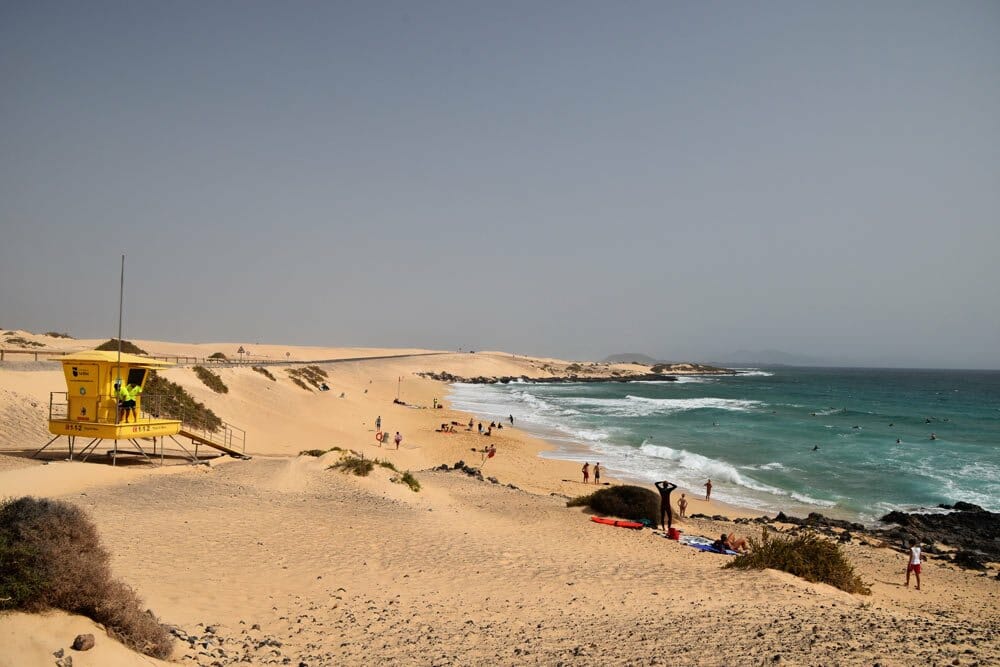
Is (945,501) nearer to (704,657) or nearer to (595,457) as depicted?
(595,457)

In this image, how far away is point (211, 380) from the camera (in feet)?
113

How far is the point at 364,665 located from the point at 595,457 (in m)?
28.7

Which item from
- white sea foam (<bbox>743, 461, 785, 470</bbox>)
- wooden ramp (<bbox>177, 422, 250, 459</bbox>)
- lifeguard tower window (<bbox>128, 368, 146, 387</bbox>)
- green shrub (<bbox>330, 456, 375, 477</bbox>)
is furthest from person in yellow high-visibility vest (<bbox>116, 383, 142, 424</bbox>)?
white sea foam (<bbox>743, 461, 785, 470</bbox>)

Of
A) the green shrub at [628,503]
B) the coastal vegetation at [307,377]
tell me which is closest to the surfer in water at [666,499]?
the green shrub at [628,503]

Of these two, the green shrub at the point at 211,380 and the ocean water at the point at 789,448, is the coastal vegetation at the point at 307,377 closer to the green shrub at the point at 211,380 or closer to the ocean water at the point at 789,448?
the green shrub at the point at 211,380

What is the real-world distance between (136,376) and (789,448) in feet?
125

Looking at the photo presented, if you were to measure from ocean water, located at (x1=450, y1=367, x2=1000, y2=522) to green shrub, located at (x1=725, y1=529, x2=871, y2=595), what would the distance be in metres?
12.4

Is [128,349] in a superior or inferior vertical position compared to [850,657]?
superior

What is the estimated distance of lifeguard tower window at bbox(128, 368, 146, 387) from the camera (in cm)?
1775

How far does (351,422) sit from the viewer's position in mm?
39656

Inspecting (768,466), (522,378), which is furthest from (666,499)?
(522,378)

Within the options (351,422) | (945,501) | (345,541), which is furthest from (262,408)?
(945,501)

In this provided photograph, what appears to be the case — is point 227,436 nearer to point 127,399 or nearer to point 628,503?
point 127,399

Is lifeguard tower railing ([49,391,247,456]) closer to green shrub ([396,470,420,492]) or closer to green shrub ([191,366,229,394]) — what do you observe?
green shrub ([191,366,229,394])
